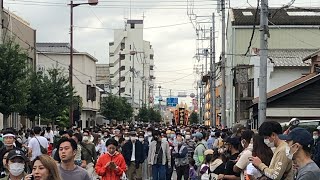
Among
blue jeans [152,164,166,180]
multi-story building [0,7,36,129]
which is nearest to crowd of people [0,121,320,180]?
blue jeans [152,164,166,180]

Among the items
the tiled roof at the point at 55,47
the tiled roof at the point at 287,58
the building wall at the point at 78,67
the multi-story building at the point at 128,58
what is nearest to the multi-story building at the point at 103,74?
the multi-story building at the point at 128,58

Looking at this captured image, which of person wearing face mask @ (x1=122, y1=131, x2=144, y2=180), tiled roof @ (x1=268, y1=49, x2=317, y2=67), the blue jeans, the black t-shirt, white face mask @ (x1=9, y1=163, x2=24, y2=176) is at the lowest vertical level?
the blue jeans

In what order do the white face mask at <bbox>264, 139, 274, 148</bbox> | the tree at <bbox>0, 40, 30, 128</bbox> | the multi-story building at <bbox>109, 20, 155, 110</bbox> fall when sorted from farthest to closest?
the multi-story building at <bbox>109, 20, 155, 110</bbox> < the tree at <bbox>0, 40, 30, 128</bbox> < the white face mask at <bbox>264, 139, 274, 148</bbox>

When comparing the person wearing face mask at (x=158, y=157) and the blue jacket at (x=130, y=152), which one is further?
the person wearing face mask at (x=158, y=157)

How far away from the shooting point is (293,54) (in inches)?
2154

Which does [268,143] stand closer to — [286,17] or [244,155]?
[244,155]

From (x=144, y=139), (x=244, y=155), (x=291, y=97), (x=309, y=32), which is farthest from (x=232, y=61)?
(x=244, y=155)

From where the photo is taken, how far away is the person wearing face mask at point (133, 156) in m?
20.8

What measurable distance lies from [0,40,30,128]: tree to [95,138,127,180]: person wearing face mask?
59.1ft

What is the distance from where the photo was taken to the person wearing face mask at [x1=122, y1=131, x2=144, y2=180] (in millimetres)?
20828

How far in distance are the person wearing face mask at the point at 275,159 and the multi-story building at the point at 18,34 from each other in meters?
31.3

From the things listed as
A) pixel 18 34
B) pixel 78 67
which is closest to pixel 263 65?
pixel 18 34

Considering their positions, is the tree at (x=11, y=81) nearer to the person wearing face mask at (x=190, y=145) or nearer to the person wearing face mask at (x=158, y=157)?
the person wearing face mask at (x=190, y=145)

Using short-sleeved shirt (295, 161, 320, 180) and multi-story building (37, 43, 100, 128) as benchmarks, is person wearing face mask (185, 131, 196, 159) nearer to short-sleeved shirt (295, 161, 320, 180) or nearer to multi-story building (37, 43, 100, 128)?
short-sleeved shirt (295, 161, 320, 180)
